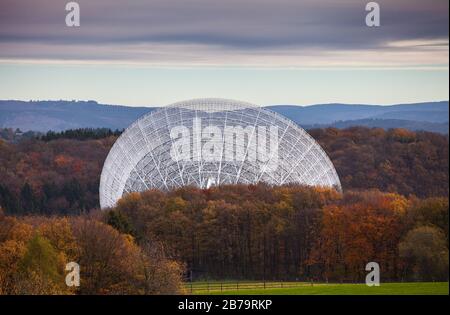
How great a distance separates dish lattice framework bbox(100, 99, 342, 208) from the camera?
358ft

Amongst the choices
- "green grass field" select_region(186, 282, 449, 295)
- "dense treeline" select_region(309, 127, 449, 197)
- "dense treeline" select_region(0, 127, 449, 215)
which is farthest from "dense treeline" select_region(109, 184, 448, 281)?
"dense treeline" select_region(309, 127, 449, 197)

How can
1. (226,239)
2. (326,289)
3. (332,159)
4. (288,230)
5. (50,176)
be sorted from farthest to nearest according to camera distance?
(332,159), (50,176), (288,230), (226,239), (326,289)

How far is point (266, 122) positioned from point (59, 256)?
49.1 m

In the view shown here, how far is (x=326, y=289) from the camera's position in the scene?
68.8m

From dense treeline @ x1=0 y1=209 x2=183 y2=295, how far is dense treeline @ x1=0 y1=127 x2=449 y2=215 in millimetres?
64907

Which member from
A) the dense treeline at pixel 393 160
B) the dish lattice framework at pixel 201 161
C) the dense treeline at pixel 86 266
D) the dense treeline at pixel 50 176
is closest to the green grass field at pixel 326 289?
the dense treeline at pixel 86 266

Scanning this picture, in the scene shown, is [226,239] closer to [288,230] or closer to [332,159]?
[288,230]

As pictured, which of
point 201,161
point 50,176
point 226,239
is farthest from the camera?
point 50,176

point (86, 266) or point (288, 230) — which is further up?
point (288, 230)

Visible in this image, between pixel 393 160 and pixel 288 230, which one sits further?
pixel 393 160

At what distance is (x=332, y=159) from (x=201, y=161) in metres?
59.2

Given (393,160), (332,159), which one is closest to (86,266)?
(393,160)
